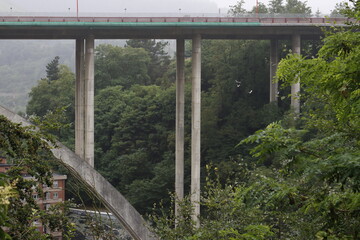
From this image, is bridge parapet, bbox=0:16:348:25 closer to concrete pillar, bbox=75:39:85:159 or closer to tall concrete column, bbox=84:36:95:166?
tall concrete column, bbox=84:36:95:166

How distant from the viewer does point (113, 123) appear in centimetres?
5700

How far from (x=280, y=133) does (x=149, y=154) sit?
45.0 metres

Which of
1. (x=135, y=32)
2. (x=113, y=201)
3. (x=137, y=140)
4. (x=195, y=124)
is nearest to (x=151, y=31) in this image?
(x=135, y=32)

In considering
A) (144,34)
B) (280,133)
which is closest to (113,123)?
(144,34)

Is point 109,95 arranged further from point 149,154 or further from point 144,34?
point 144,34

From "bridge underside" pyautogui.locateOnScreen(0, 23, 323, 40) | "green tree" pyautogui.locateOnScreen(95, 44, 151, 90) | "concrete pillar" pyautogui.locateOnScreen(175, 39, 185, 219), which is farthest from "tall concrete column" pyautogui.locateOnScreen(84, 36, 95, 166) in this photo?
"green tree" pyautogui.locateOnScreen(95, 44, 151, 90)

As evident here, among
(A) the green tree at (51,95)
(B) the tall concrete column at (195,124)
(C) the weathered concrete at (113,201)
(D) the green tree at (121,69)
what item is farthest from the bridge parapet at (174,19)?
(D) the green tree at (121,69)

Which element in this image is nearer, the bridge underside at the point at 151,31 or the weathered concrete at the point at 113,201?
the weathered concrete at the point at 113,201

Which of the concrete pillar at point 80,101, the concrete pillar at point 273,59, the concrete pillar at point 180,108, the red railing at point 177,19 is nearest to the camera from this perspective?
the red railing at point 177,19

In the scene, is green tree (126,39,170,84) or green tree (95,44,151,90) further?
green tree (126,39,170,84)

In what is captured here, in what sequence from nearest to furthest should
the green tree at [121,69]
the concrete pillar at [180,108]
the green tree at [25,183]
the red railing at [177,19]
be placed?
the green tree at [25,183] < the red railing at [177,19] < the concrete pillar at [180,108] < the green tree at [121,69]

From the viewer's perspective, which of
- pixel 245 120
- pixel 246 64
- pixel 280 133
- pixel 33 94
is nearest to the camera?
pixel 280 133

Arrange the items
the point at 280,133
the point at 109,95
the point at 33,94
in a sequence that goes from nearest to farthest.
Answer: the point at 280,133 < the point at 109,95 < the point at 33,94

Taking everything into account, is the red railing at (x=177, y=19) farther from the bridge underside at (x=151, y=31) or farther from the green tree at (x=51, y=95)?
the green tree at (x=51, y=95)
